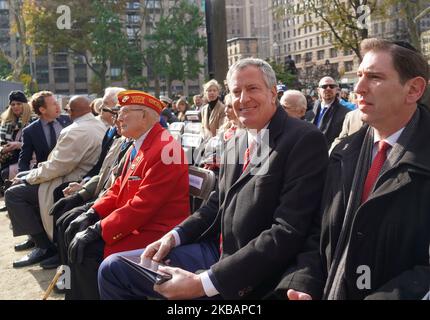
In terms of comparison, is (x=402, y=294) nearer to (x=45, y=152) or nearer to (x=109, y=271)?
(x=109, y=271)

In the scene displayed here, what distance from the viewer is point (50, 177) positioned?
512cm

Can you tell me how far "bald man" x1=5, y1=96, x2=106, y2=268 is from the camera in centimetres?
511

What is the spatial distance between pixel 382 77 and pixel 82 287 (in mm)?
2427

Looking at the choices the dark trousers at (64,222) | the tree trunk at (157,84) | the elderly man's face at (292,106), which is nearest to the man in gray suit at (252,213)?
the dark trousers at (64,222)

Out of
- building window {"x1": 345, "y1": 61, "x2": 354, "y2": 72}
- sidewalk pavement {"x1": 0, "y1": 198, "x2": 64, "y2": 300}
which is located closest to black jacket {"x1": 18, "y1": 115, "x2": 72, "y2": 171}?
sidewalk pavement {"x1": 0, "y1": 198, "x2": 64, "y2": 300}

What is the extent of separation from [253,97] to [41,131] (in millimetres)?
4117

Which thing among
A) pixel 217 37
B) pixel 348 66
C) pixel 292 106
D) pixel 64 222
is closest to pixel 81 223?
pixel 64 222

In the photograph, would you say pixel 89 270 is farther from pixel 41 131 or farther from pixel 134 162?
pixel 41 131

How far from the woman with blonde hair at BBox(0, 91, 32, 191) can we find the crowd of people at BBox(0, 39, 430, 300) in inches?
164

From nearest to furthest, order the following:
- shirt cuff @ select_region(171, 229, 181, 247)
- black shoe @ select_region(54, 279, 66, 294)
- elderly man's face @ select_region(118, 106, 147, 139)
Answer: shirt cuff @ select_region(171, 229, 181, 247) < elderly man's face @ select_region(118, 106, 147, 139) < black shoe @ select_region(54, 279, 66, 294)

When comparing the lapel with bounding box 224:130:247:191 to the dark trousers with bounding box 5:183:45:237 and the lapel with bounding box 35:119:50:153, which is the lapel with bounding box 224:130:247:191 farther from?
the lapel with bounding box 35:119:50:153

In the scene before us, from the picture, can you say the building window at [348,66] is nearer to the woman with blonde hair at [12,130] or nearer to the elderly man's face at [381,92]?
the woman with blonde hair at [12,130]

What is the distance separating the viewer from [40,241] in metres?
5.36
